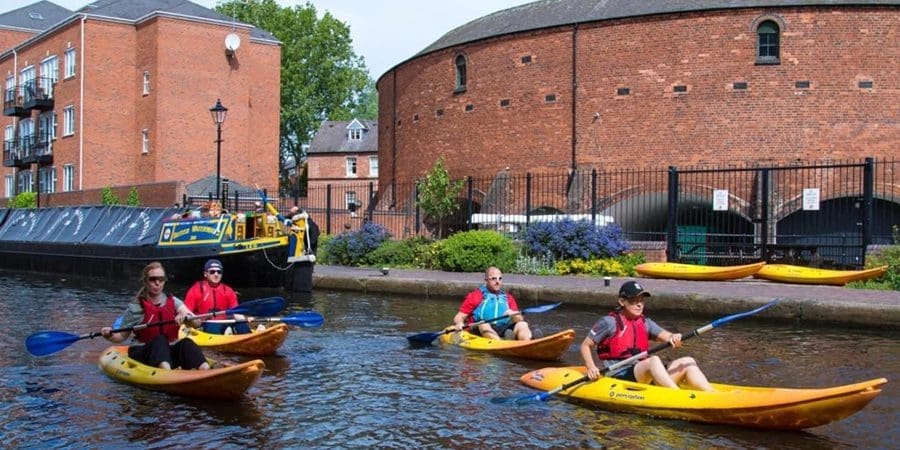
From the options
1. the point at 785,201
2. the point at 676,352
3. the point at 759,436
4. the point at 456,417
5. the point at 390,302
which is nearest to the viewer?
the point at 759,436

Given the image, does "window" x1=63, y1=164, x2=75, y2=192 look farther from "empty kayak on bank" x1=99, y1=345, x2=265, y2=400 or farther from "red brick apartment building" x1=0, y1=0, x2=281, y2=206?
"empty kayak on bank" x1=99, y1=345, x2=265, y2=400

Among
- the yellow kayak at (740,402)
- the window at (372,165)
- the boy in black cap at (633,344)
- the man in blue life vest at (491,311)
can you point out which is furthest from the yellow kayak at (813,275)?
the window at (372,165)

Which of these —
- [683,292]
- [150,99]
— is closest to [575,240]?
[683,292]

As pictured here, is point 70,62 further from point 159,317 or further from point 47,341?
point 159,317

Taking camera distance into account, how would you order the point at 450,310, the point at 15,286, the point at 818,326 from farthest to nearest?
the point at 15,286 → the point at 450,310 → the point at 818,326

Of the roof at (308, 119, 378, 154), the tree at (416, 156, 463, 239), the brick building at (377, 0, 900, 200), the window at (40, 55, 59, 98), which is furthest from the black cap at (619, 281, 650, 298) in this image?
the roof at (308, 119, 378, 154)

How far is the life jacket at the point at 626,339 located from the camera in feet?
29.5

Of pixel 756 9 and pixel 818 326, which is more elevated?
pixel 756 9

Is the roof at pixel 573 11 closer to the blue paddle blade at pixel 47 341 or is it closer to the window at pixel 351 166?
the blue paddle blade at pixel 47 341

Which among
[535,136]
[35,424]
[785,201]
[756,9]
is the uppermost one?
[756,9]

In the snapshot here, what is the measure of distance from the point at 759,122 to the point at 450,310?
14.6 meters

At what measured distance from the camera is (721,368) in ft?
36.8

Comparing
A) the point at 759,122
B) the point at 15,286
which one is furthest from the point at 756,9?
the point at 15,286

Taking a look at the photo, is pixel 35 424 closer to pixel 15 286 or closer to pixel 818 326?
pixel 818 326
